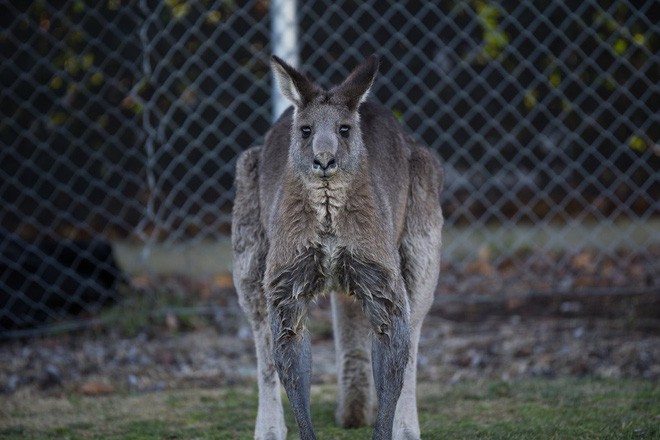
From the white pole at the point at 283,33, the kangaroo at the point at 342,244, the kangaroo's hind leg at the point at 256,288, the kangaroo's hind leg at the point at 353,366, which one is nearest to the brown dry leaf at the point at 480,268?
the white pole at the point at 283,33

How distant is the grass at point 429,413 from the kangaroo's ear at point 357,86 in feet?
4.14

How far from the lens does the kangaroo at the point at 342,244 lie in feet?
10.0

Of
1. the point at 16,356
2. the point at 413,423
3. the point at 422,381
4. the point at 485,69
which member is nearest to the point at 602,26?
the point at 485,69

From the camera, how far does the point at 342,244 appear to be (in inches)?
120

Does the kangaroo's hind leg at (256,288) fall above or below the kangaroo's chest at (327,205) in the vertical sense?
below

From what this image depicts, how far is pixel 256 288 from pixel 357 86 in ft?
2.88

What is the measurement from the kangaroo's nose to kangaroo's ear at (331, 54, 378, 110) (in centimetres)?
31

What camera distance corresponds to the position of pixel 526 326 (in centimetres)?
536

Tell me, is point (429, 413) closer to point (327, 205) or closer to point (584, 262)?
point (327, 205)

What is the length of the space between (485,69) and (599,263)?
1573 millimetres

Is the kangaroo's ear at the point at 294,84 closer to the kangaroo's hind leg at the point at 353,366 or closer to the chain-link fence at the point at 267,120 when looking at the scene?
the kangaroo's hind leg at the point at 353,366

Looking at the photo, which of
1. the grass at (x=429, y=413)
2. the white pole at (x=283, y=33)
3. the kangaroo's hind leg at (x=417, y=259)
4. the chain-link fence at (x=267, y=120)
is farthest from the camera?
the chain-link fence at (x=267, y=120)

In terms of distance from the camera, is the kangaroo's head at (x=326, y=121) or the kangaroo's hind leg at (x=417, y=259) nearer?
the kangaroo's head at (x=326, y=121)

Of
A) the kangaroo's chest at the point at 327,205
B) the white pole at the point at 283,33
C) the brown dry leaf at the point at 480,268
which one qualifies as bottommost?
the brown dry leaf at the point at 480,268
